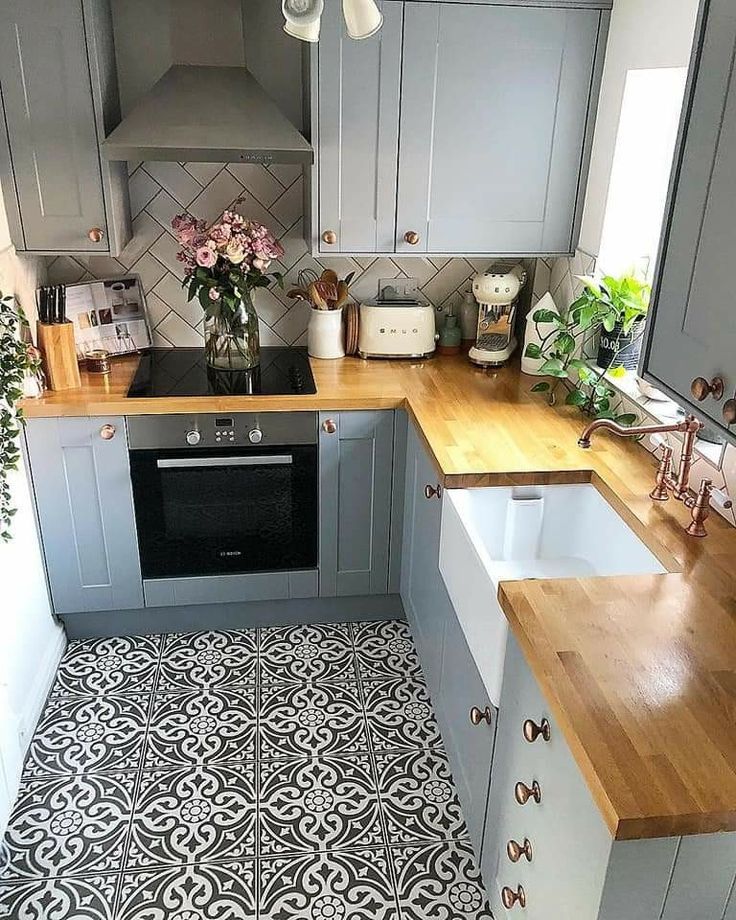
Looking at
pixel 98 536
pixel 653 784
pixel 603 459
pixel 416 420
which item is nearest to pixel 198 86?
pixel 416 420

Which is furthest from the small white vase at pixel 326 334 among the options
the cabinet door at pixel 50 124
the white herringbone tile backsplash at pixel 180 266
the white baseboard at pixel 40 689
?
the white baseboard at pixel 40 689

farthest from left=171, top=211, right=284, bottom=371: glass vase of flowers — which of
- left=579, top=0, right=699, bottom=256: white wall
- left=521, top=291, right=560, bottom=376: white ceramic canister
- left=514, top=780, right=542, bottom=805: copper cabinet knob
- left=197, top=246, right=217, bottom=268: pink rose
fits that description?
left=514, top=780, right=542, bottom=805: copper cabinet knob

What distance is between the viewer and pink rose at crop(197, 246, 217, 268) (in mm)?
2506

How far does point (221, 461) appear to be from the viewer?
2629mm

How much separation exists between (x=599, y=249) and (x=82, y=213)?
1.60 m

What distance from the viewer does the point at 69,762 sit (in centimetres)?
236

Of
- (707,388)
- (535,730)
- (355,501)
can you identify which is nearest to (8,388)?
(355,501)

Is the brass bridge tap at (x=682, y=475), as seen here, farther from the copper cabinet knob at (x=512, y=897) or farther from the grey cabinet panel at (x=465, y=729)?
the copper cabinet knob at (x=512, y=897)

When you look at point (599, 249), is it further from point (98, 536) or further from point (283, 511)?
point (98, 536)

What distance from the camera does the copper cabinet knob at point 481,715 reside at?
180 centimetres

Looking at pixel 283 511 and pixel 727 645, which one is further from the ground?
pixel 727 645

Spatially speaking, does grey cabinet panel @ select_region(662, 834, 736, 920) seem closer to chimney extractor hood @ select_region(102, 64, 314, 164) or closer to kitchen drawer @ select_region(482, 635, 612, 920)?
kitchen drawer @ select_region(482, 635, 612, 920)

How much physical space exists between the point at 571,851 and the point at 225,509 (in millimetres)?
1680

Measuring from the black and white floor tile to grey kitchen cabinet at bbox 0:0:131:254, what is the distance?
1.42 m
